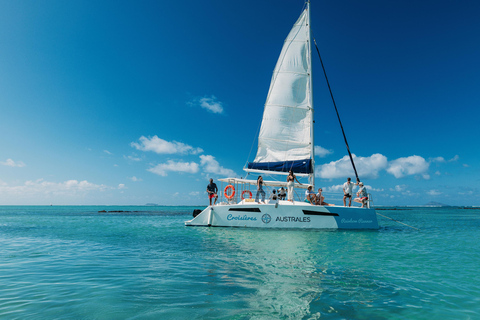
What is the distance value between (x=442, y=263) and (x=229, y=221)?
11521mm

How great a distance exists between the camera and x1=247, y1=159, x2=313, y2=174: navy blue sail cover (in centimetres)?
1808

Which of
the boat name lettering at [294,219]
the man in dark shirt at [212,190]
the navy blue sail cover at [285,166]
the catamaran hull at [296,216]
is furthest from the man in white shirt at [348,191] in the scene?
the man in dark shirt at [212,190]

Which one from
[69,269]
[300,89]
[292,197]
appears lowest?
[69,269]

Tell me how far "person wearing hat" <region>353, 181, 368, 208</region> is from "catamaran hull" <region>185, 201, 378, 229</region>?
0.47 metres

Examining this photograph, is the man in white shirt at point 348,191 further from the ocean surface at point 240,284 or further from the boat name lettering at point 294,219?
the ocean surface at point 240,284

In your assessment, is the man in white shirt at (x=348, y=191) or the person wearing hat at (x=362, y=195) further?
the man in white shirt at (x=348, y=191)

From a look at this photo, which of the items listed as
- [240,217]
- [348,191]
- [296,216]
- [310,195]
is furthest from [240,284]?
[348,191]

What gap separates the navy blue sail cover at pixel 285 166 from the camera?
18.1m

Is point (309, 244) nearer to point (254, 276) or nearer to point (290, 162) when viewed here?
point (254, 276)

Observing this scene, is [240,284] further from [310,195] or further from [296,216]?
[310,195]

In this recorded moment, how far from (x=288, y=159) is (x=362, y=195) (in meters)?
4.99

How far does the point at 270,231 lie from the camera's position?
16.4 meters

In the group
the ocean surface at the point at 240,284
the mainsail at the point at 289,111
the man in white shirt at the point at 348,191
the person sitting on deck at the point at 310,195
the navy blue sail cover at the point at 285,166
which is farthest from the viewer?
Answer: the mainsail at the point at 289,111

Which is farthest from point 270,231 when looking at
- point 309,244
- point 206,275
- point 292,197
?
point 206,275
